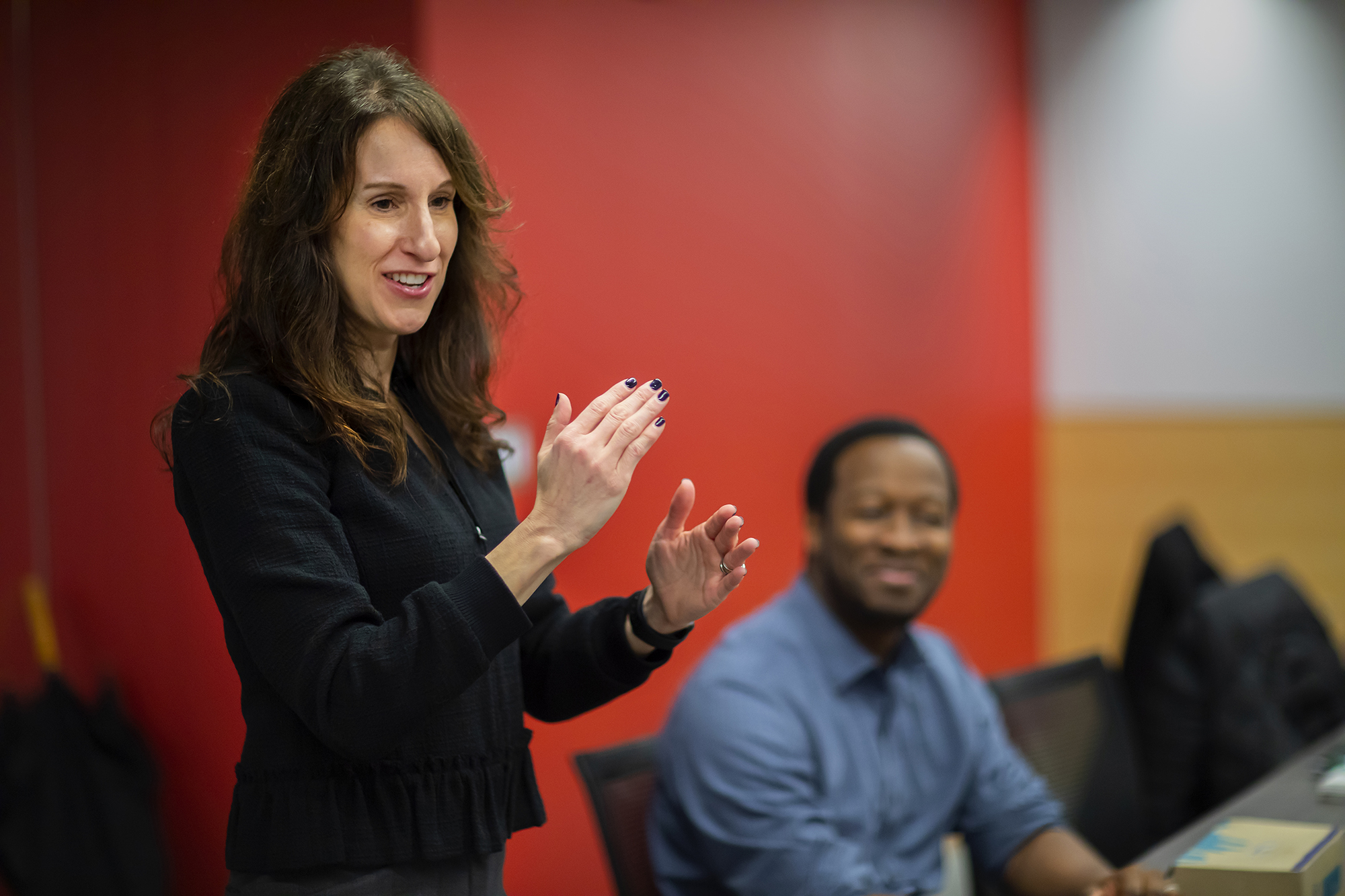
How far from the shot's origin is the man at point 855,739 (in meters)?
1.68

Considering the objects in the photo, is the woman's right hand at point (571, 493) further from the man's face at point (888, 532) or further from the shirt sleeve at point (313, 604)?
the man's face at point (888, 532)

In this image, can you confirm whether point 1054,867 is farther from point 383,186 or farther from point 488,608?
point 383,186

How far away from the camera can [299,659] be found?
0.88 m

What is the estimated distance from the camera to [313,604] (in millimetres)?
881

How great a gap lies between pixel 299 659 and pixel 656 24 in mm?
1506

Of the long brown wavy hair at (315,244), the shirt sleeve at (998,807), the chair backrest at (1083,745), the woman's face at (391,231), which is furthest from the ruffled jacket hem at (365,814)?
the chair backrest at (1083,745)

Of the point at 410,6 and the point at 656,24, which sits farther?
the point at 656,24

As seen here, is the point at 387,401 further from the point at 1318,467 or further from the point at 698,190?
the point at 1318,467

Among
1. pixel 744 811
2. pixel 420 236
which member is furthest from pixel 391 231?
pixel 744 811

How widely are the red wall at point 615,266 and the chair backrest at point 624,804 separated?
50mm

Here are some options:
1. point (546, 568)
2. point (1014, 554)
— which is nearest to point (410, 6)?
point (546, 568)

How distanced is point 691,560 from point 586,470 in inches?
8.6

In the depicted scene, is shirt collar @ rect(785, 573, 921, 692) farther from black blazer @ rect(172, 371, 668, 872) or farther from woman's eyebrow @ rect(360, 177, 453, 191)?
woman's eyebrow @ rect(360, 177, 453, 191)

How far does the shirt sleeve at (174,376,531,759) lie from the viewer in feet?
2.87
